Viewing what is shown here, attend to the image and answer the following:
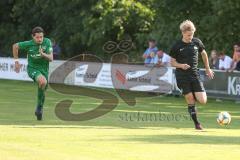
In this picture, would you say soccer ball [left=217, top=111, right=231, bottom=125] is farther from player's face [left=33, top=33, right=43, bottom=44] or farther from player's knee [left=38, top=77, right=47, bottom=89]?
player's face [left=33, top=33, right=43, bottom=44]

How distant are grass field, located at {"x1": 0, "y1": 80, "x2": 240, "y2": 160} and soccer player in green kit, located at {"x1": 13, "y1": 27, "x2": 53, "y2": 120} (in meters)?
0.57

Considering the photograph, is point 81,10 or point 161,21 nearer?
point 161,21

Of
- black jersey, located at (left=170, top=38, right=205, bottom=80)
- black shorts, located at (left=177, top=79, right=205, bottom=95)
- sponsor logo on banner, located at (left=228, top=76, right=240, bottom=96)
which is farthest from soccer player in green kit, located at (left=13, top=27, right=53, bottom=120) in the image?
sponsor logo on banner, located at (left=228, top=76, right=240, bottom=96)

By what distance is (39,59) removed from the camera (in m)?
16.8

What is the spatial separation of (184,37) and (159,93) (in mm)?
12372

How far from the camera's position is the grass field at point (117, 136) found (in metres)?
10.9

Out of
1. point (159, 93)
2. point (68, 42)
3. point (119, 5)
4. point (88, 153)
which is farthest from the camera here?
point (68, 42)

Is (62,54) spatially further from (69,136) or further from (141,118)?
(69,136)

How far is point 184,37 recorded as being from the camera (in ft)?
49.5

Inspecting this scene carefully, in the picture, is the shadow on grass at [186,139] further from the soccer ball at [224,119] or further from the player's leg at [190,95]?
the soccer ball at [224,119]

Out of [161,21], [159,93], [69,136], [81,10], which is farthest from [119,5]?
[69,136]

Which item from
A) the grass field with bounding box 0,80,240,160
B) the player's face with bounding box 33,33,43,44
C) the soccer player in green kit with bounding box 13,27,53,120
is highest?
the player's face with bounding box 33,33,43,44

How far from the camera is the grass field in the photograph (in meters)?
10.9

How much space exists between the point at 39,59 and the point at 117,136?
4060 mm
